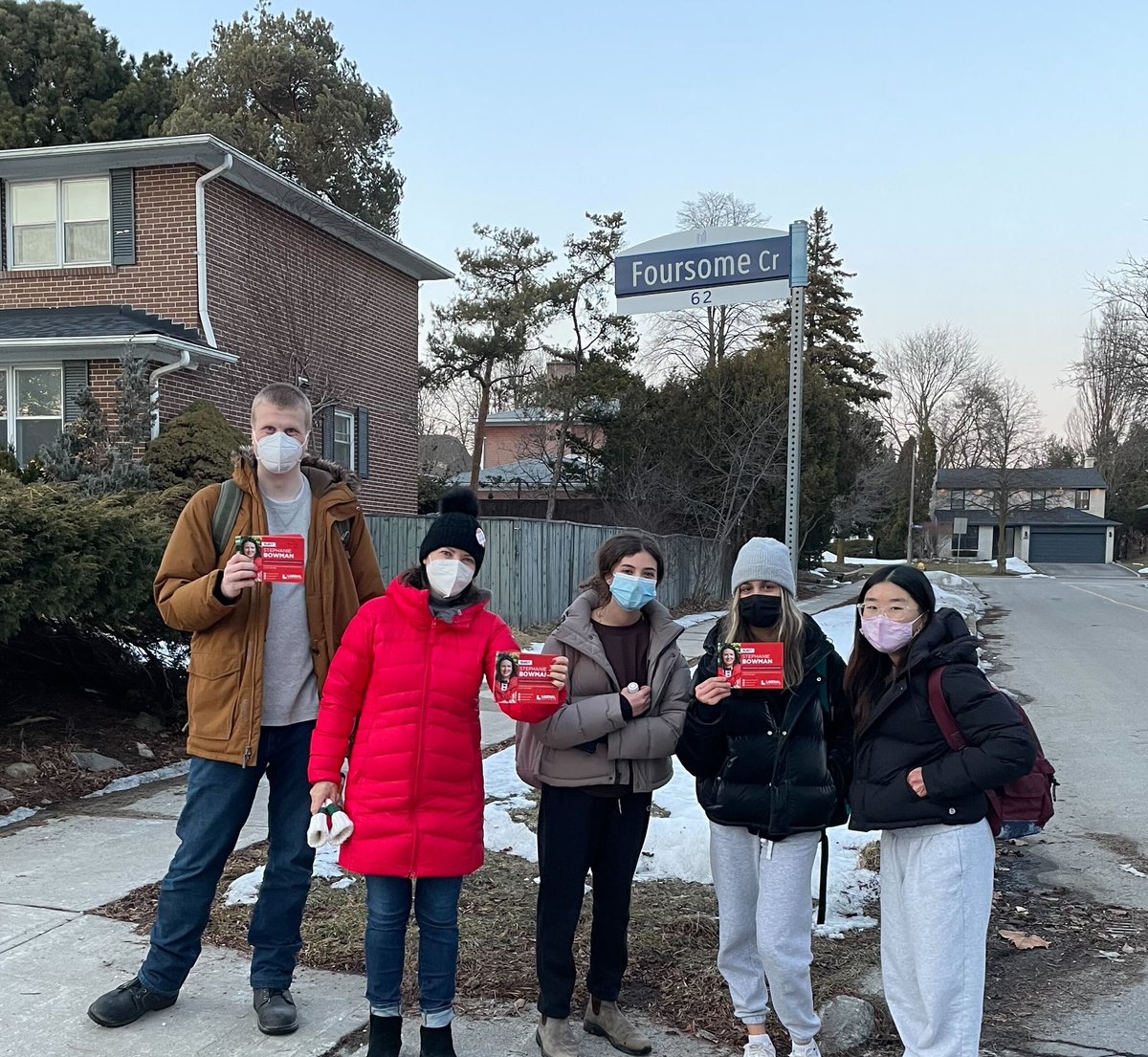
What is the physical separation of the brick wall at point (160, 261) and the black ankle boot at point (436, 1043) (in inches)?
555

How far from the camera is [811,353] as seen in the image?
1852 inches

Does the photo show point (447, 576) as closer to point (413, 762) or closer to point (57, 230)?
point (413, 762)

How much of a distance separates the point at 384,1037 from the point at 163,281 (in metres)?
14.6

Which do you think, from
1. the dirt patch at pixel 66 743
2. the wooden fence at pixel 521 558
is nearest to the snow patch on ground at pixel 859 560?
the wooden fence at pixel 521 558

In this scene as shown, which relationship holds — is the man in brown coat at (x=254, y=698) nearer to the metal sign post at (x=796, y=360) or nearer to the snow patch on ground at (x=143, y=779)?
the metal sign post at (x=796, y=360)

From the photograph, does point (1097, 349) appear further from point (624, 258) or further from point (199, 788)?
point (199, 788)

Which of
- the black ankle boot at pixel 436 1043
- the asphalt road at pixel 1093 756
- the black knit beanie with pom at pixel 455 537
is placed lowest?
the asphalt road at pixel 1093 756

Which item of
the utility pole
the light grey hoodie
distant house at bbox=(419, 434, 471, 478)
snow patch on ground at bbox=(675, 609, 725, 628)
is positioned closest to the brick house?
snow patch on ground at bbox=(675, 609, 725, 628)

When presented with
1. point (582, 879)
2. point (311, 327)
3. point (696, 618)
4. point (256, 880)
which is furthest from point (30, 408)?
point (582, 879)

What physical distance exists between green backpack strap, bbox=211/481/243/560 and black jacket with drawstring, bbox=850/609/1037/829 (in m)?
2.23

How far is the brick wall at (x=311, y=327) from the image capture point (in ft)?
52.0

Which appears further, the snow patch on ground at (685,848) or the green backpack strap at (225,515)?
the snow patch on ground at (685,848)

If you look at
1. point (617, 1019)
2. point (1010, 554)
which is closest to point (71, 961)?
point (617, 1019)

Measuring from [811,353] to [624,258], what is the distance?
43.5 meters
